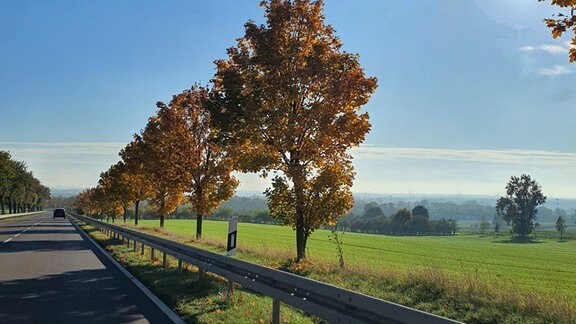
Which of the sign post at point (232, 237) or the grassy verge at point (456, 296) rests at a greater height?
the sign post at point (232, 237)

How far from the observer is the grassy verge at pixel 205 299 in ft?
26.6

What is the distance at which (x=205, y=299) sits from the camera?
31.4 ft

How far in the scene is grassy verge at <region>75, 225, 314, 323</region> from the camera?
811 centimetres

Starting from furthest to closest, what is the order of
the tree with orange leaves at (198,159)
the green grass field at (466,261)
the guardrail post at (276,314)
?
1. the tree with orange leaves at (198,159)
2. the green grass field at (466,261)
3. the guardrail post at (276,314)

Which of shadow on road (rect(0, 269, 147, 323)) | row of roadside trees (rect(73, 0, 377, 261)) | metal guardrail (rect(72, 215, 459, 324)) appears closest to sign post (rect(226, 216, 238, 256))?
metal guardrail (rect(72, 215, 459, 324))

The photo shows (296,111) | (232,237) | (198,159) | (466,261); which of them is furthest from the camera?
(466,261)

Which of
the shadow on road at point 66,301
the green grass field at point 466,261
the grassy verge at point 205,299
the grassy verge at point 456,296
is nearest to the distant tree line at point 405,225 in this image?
the green grass field at point 466,261

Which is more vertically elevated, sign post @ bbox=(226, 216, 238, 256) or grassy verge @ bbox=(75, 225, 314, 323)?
sign post @ bbox=(226, 216, 238, 256)

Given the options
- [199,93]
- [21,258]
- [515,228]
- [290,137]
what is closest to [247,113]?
[290,137]

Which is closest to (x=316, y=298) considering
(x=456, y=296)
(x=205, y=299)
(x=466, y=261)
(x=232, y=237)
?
(x=205, y=299)

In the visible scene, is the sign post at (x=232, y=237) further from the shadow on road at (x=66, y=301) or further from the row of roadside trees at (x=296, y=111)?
the row of roadside trees at (x=296, y=111)

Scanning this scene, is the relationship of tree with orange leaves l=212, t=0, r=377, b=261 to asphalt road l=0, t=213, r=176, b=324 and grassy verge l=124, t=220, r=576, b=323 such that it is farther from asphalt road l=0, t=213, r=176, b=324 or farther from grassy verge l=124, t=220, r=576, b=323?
asphalt road l=0, t=213, r=176, b=324

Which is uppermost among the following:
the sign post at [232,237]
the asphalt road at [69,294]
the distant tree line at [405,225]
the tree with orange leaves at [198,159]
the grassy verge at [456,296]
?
the tree with orange leaves at [198,159]

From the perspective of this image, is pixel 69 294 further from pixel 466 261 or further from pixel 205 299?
pixel 466 261
